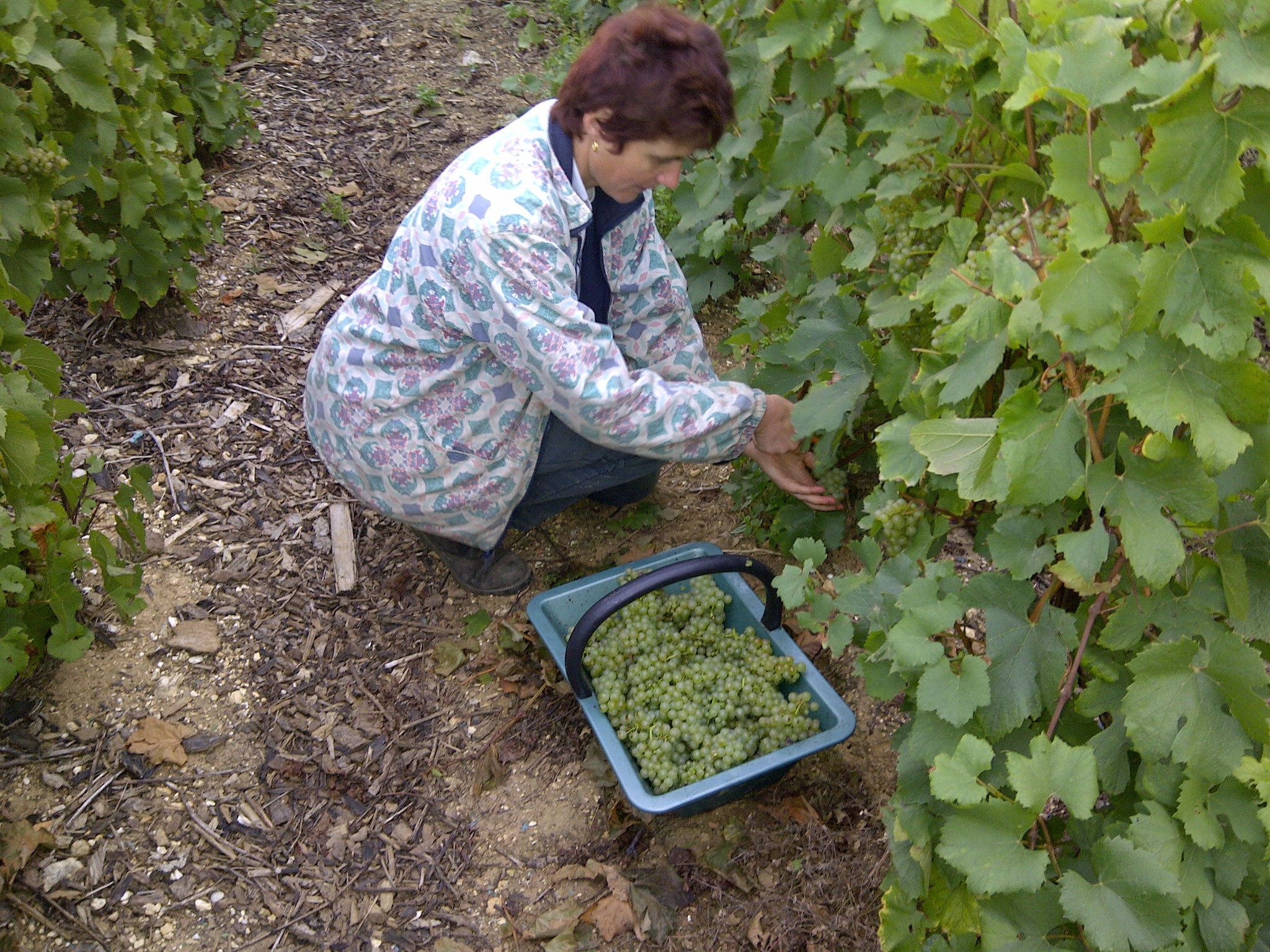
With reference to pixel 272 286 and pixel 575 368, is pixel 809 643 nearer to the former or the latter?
pixel 575 368

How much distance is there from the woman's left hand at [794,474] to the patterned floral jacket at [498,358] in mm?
104

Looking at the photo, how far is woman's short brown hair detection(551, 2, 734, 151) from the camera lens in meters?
2.00

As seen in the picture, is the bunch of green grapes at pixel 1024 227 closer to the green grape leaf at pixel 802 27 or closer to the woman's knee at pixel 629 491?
the green grape leaf at pixel 802 27

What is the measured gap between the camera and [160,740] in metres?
2.43

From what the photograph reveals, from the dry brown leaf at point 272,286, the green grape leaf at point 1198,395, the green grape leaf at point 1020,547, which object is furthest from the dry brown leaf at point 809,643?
the dry brown leaf at point 272,286

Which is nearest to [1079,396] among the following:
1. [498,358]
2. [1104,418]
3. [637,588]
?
[1104,418]

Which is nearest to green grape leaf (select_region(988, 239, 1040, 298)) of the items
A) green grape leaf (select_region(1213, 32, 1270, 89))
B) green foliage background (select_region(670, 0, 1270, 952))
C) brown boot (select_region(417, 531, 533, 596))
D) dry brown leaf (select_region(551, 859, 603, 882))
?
green foliage background (select_region(670, 0, 1270, 952))

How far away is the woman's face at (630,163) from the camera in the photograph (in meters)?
2.08

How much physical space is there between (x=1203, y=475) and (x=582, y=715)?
5.56 ft

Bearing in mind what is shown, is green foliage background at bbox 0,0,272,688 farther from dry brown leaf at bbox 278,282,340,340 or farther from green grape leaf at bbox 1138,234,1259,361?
green grape leaf at bbox 1138,234,1259,361

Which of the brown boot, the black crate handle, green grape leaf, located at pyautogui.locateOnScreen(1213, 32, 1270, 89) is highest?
green grape leaf, located at pyautogui.locateOnScreen(1213, 32, 1270, 89)

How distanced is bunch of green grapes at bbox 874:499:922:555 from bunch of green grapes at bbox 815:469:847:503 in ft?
1.49

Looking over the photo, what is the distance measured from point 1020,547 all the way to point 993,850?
1.52 feet

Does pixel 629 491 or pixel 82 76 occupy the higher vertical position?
pixel 82 76
